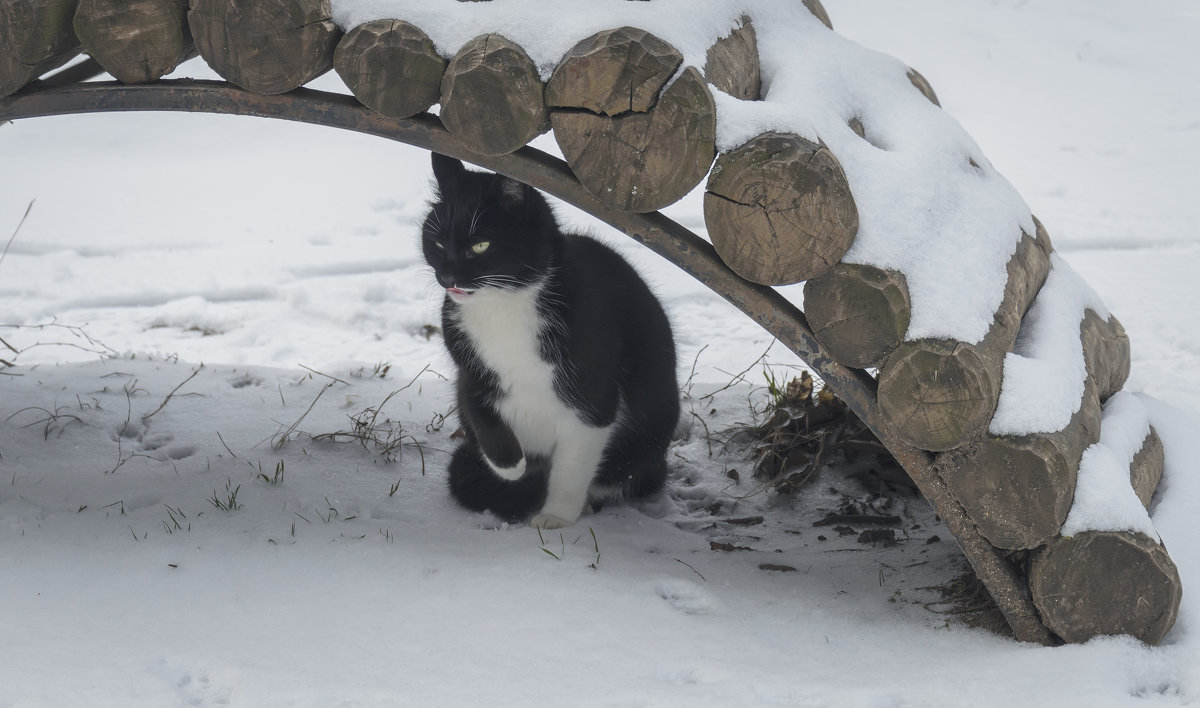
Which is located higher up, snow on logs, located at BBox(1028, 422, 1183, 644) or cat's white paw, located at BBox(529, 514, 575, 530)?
snow on logs, located at BBox(1028, 422, 1183, 644)

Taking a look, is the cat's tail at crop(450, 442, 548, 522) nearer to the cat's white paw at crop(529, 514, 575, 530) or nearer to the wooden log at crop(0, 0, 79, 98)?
the cat's white paw at crop(529, 514, 575, 530)

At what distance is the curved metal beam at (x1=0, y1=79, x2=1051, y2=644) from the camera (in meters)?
2.18

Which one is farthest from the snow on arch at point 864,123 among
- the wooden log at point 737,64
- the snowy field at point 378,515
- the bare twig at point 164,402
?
the bare twig at point 164,402

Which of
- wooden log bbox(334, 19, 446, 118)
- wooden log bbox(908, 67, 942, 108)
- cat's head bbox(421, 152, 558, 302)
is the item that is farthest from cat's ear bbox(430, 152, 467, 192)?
wooden log bbox(908, 67, 942, 108)

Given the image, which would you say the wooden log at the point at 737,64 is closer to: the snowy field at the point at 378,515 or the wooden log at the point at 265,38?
the wooden log at the point at 265,38

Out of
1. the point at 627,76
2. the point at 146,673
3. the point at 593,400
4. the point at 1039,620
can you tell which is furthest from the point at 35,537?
the point at 1039,620

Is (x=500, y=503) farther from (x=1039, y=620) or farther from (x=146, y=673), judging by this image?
(x=1039, y=620)

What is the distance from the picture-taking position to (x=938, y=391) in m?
2.06

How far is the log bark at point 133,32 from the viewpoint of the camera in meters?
2.18

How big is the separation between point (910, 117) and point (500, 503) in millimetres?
1557

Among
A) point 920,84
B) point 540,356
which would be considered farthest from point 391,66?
point 920,84

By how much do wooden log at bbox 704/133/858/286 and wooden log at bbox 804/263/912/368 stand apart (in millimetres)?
49

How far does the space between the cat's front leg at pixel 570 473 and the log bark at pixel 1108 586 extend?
1.20 metres

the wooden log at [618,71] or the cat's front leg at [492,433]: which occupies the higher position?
the wooden log at [618,71]
